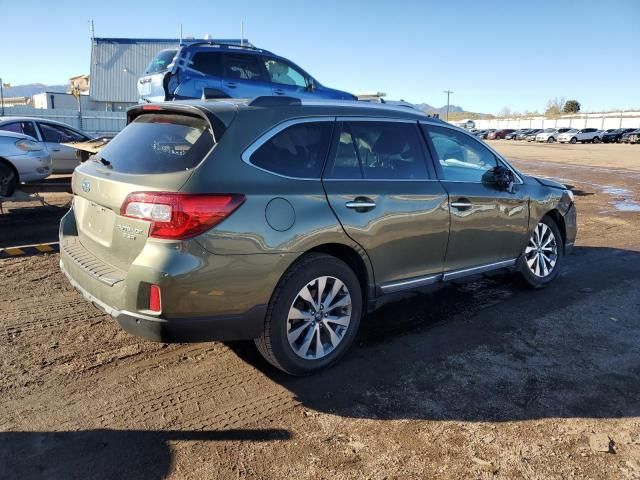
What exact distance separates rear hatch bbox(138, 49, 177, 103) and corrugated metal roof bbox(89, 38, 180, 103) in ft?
101

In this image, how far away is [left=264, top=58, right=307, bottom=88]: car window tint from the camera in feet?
36.1

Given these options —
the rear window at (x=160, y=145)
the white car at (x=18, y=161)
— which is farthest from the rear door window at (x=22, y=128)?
the rear window at (x=160, y=145)

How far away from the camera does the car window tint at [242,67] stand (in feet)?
34.4

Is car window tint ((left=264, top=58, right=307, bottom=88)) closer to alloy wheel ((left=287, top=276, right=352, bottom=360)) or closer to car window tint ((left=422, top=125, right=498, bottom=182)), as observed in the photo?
car window tint ((left=422, top=125, right=498, bottom=182))

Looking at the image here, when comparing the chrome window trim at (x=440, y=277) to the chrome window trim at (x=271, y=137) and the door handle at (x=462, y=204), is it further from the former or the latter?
the chrome window trim at (x=271, y=137)

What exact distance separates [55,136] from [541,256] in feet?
35.6

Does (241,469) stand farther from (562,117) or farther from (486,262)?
(562,117)

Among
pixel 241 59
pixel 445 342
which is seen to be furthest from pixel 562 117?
pixel 445 342

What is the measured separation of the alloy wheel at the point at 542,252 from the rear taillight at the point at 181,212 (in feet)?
11.7

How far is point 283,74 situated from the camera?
1115cm

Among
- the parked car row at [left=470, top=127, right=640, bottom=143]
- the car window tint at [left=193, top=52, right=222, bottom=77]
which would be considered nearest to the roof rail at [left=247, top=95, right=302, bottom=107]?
the car window tint at [left=193, top=52, right=222, bottom=77]

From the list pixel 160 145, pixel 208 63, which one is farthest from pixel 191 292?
pixel 208 63

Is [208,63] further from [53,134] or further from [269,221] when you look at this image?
[269,221]

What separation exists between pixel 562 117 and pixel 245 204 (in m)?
93.9
